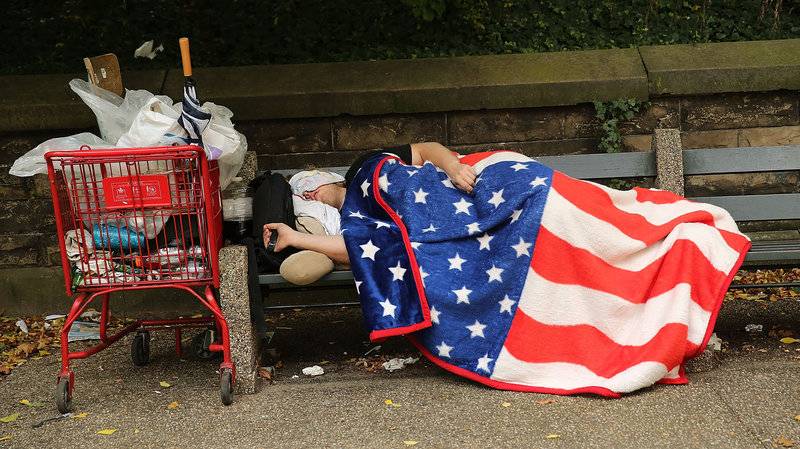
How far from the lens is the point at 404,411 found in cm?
382

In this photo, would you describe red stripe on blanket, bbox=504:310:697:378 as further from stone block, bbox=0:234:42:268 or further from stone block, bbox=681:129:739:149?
stone block, bbox=0:234:42:268

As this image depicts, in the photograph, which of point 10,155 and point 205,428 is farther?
point 10,155

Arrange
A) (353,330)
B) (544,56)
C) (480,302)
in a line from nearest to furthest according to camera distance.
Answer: (480,302), (353,330), (544,56)

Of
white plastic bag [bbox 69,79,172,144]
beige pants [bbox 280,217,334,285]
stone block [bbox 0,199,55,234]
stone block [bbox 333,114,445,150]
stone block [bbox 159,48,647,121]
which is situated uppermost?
white plastic bag [bbox 69,79,172,144]

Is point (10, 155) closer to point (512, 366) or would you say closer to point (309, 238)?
point (309, 238)

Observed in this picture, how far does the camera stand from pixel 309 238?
4.28 meters

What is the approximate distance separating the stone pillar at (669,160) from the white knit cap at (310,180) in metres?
1.73

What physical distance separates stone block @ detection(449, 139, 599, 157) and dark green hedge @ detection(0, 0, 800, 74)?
2.44 feet

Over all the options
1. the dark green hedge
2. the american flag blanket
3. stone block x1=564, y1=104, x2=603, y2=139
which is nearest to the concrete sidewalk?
A: the american flag blanket

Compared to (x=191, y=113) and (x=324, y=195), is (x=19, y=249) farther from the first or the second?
(x=191, y=113)

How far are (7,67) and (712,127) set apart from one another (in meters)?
4.63

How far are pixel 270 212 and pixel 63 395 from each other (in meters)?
1.26

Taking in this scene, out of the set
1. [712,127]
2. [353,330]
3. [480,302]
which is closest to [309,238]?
[480,302]

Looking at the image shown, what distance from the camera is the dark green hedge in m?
6.03
